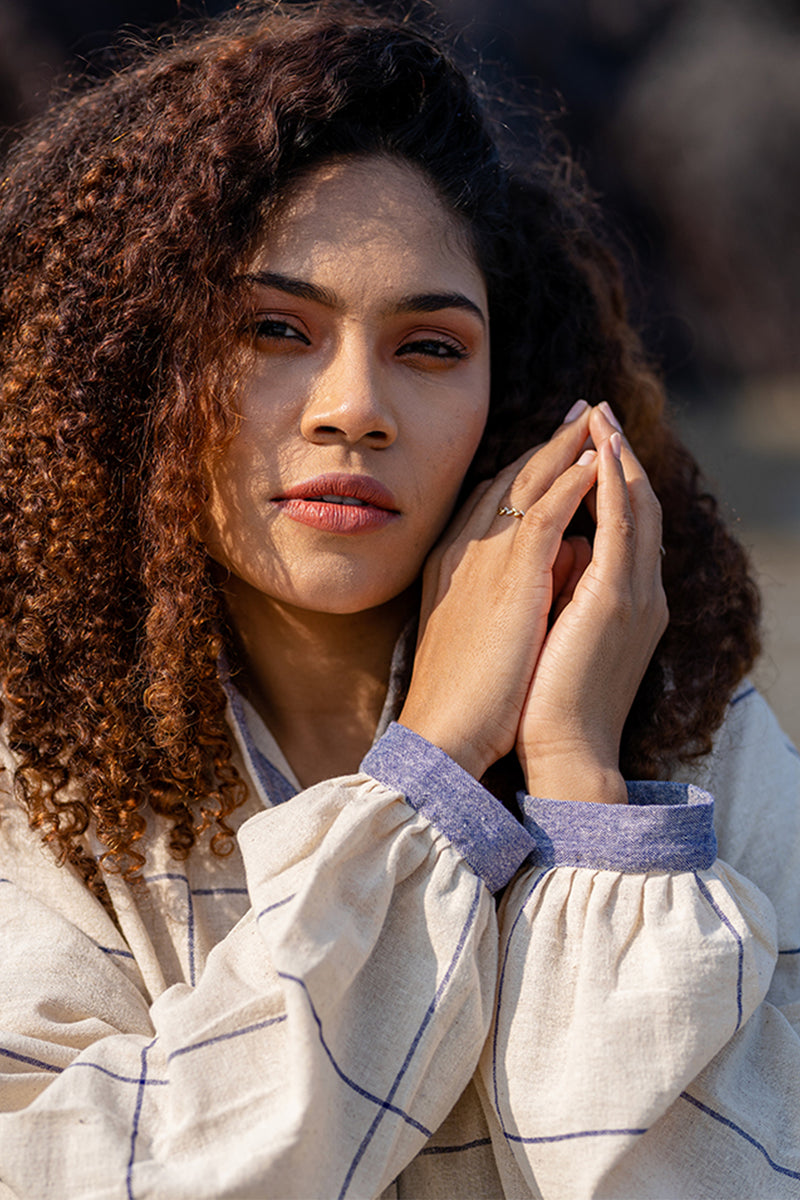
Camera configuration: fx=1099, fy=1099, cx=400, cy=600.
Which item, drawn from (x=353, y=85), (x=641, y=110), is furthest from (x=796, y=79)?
(x=353, y=85)

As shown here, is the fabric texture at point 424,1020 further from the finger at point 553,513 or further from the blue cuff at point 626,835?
the finger at point 553,513

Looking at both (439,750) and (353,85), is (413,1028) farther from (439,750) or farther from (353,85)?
(353,85)

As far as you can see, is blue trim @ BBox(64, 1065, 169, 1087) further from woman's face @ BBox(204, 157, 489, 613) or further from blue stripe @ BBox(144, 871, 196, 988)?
woman's face @ BBox(204, 157, 489, 613)

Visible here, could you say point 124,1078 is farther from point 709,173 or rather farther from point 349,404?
point 709,173

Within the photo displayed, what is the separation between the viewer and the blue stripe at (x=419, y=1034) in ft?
4.53

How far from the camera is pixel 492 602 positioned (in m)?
1.77

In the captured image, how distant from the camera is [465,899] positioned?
1515mm

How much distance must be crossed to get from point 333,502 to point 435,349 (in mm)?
346

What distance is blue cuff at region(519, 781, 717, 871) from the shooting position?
155 cm

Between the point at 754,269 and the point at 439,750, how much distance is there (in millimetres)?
5559

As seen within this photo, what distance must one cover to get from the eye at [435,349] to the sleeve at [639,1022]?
2.44ft

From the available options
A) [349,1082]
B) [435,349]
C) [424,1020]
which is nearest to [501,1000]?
[424,1020]

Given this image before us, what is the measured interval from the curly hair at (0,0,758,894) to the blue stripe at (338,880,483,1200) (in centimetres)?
48

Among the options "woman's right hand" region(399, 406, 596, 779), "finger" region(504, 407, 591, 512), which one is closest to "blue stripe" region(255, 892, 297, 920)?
"woman's right hand" region(399, 406, 596, 779)
